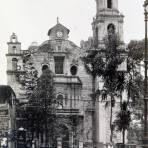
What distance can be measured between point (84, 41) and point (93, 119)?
2990cm

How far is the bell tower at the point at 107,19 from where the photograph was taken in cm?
6022

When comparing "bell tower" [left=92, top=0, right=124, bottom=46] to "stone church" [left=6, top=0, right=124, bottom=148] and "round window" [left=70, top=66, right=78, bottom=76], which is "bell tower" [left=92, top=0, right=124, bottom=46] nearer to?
"stone church" [left=6, top=0, right=124, bottom=148]

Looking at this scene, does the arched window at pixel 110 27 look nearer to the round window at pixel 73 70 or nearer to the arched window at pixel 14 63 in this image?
the round window at pixel 73 70

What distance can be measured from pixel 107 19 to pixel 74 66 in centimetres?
610

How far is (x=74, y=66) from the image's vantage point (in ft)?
202

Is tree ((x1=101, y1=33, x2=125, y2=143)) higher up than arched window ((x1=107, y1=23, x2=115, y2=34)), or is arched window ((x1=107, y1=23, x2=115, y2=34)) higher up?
arched window ((x1=107, y1=23, x2=115, y2=34))

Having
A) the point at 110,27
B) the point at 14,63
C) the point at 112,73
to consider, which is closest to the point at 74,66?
the point at 110,27

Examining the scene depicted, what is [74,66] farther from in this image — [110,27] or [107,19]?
[107,19]

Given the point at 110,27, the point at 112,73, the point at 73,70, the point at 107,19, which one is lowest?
the point at 112,73

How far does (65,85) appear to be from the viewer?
6041 cm

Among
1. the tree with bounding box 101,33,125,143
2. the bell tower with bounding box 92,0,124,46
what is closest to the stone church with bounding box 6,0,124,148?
the bell tower with bounding box 92,0,124,46

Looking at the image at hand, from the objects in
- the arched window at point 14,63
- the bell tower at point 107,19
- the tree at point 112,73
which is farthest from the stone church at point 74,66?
the tree at point 112,73

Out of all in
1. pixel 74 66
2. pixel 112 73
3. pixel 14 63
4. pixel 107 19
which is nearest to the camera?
pixel 112 73

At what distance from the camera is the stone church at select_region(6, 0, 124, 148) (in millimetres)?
59250
